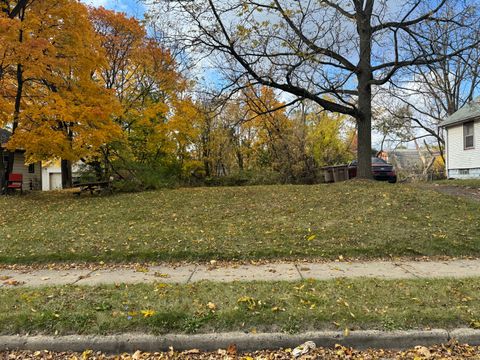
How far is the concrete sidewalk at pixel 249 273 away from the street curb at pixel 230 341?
1.89 metres

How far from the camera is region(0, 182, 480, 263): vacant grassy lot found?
7387mm

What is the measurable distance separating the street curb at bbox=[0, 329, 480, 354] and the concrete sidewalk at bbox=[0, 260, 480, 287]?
1.89 meters

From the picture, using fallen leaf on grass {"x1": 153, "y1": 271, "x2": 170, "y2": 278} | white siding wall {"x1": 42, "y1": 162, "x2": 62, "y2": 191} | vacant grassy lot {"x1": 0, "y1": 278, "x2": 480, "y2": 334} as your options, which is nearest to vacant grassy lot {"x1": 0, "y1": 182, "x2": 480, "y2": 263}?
fallen leaf on grass {"x1": 153, "y1": 271, "x2": 170, "y2": 278}

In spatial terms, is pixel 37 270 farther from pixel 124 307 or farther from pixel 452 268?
pixel 452 268

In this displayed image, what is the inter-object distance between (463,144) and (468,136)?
1.73ft

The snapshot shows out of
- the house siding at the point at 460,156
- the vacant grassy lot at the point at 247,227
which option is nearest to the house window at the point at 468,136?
the house siding at the point at 460,156

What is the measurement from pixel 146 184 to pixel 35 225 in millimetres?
6483

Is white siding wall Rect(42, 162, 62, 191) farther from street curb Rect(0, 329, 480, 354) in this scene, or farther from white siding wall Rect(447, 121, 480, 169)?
street curb Rect(0, 329, 480, 354)

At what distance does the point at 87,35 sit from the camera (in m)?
15.1

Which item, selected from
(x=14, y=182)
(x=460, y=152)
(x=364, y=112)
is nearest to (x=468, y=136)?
(x=460, y=152)

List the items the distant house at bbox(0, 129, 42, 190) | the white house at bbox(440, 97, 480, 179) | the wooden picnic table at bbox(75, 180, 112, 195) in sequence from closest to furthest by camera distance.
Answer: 1. the wooden picnic table at bbox(75, 180, 112, 195)
2. the white house at bbox(440, 97, 480, 179)
3. the distant house at bbox(0, 129, 42, 190)

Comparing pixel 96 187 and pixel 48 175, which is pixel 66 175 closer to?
pixel 96 187

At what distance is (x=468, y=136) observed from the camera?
21.5 m

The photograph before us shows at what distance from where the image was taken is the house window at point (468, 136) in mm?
21256
